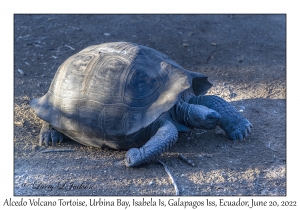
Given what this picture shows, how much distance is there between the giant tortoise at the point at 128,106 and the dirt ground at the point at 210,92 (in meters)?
0.21

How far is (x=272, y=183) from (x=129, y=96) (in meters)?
1.86

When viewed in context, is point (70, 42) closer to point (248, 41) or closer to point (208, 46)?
point (208, 46)

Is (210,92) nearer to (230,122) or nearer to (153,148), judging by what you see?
(230,122)

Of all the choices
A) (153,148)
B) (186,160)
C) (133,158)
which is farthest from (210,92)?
(133,158)

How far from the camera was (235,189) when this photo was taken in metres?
4.26

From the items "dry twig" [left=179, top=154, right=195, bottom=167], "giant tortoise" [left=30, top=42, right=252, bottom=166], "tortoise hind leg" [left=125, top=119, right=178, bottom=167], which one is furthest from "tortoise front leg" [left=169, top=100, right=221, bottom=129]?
"dry twig" [left=179, top=154, right=195, bottom=167]

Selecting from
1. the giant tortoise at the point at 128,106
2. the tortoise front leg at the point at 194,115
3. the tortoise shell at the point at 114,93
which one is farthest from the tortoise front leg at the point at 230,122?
the tortoise shell at the point at 114,93

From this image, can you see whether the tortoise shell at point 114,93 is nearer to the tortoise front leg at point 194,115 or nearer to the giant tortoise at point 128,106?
the giant tortoise at point 128,106

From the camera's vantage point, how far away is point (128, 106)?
4883 mm

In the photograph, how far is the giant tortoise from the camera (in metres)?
4.88

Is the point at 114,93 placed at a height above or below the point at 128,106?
above

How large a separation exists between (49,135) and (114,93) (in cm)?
111

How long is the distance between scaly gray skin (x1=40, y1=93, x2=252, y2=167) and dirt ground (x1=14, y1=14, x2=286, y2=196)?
0.14 m

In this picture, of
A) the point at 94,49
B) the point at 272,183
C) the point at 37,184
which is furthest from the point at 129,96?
the point at 272,183
